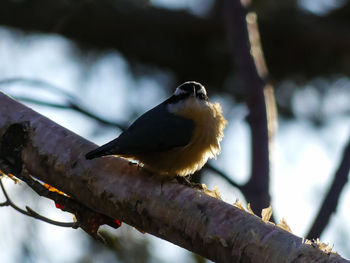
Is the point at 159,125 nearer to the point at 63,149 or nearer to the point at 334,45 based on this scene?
the point at 63,149

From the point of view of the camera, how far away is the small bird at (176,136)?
2.68m

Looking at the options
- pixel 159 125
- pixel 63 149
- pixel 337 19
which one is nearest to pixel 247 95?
pixel 159 125

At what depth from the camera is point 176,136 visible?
9.12ft

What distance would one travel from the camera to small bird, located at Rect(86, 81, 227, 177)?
268 cm

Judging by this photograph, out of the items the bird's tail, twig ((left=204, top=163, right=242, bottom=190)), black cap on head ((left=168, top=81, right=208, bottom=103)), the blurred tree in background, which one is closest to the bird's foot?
the bird's tail

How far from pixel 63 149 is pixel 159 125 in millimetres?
530

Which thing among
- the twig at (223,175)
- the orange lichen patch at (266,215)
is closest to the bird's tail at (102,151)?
the orange lichen patch at (266,215)

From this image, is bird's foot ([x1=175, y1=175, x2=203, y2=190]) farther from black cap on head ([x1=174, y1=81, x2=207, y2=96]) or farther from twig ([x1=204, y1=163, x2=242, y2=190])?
twig ([x1=204, y1=163, x2=242, y2=190])

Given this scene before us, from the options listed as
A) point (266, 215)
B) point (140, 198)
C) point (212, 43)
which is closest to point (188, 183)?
point (140, 198)

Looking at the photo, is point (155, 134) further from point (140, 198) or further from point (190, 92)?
point (140, 198)

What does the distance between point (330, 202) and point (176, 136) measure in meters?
0.80

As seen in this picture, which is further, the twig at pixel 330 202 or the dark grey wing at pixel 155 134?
the twig at pixel 330 202

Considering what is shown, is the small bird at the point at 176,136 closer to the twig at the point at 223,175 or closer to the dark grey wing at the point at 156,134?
the dark grey wing at the point at 156,134

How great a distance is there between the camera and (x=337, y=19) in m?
5.80
